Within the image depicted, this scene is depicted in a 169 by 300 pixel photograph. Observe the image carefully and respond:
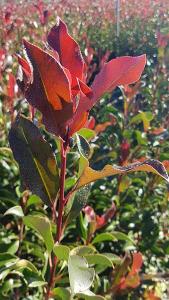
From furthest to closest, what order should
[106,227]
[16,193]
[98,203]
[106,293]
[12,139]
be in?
[98,203] < [106,227] < [16,193] < [106,293] < [12,139]

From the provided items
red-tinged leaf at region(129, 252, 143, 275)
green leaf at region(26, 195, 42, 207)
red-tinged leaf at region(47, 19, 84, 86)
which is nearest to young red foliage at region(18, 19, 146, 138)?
red-tinged leaf at region(47, 19, 84, 86)

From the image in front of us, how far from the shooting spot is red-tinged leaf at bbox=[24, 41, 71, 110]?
33.3 inches

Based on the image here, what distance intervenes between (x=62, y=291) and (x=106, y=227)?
1131mm

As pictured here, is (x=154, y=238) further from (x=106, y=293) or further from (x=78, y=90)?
(x=78, y=90)

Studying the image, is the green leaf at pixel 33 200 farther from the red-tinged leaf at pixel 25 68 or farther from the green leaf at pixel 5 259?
the red-tinged leaf at pixel 25 68

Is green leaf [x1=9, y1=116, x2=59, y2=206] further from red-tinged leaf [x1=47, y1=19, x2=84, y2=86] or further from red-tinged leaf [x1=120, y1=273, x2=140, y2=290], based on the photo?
red-tinged leaf [x1=120, y1=273, x2=140, y2=290]

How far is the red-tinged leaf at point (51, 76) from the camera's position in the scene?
85 centimetres

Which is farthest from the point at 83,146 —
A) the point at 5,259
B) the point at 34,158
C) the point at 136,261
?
the point at 136,261

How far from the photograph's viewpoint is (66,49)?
938mm

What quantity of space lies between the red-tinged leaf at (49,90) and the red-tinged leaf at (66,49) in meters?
0.06

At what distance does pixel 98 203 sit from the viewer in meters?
2.57

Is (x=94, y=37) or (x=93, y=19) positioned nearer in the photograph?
(x=94, y=37)

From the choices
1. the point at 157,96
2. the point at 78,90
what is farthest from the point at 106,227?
the point at 157,96

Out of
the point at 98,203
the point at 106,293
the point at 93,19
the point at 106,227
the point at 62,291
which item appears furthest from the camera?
the point at 93,19
